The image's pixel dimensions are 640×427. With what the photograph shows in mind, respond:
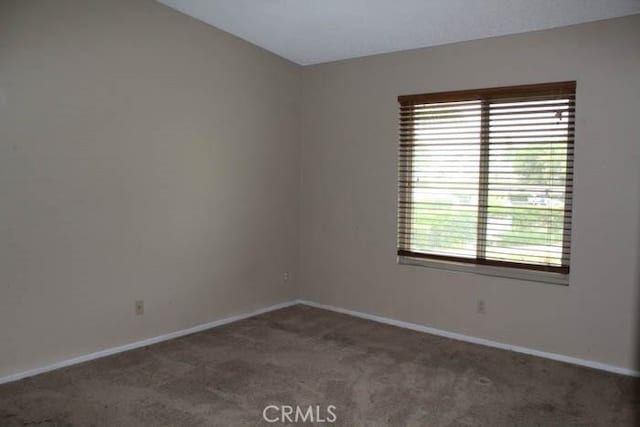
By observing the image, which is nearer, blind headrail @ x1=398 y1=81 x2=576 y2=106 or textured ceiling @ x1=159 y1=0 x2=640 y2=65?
textured ceiling @ x1=159 y1=0 x2=640 y2=65

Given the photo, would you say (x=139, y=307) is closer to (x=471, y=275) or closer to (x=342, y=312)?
(x=342, y=312)

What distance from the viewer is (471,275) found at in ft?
13.0

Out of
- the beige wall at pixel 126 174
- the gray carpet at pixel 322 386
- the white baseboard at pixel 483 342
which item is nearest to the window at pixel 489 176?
the white baseboard at pixel 483 342

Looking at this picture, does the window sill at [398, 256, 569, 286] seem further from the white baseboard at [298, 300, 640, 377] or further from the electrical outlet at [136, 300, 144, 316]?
the electrical outlet at [136, 300, 144, 316]

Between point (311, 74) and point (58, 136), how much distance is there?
2679mm

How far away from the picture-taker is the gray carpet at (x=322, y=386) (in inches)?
101

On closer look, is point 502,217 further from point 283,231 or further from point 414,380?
point 283,231

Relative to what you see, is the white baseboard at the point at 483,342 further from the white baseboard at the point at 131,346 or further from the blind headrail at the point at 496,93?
the blind headrail at the point at 496,93

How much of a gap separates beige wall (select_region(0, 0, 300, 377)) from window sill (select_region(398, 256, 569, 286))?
151 cm

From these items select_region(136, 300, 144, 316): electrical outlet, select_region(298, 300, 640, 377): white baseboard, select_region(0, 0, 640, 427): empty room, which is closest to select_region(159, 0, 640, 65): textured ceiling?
select_region(0, 0, 640, 427): empty room

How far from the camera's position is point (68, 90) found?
10.1 feet

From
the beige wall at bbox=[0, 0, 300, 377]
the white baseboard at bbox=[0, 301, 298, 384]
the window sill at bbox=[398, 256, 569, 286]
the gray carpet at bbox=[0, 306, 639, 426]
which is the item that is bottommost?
the gray carpet at bbox=[0, 306, 639, 426]

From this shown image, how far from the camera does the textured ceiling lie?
319 centimetres

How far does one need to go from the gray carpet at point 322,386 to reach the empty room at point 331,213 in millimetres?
19
